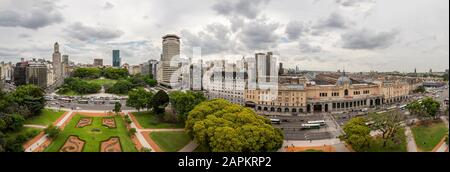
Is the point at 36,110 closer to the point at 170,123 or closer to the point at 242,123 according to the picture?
the point at 170,123

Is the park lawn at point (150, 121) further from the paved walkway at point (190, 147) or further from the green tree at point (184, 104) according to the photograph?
the paved walkway at point (190, 147)

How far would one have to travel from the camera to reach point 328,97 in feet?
121

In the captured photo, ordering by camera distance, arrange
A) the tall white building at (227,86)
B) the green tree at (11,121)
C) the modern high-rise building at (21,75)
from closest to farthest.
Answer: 1. the green tree at (11,121)
2. the tall white building at (227,86)
3. the modern high-rise building at (21,75)

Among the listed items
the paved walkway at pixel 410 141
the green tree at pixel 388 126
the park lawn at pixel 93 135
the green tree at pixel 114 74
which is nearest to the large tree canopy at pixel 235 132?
the park lawn at pixel 93 135

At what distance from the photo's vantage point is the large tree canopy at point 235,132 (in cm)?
1664

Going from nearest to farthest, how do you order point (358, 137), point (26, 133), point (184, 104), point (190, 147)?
point (358, 137), point (26, 133), point (190, 147), point (184, 104)

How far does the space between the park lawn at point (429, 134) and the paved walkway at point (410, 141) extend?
196mm

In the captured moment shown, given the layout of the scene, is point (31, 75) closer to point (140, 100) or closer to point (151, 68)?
point (140, 100)

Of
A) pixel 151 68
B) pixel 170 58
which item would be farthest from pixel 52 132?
pixel 151 68

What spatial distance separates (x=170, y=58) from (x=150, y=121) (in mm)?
47274

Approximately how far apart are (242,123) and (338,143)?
6.75 meters

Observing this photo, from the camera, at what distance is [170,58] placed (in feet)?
241
